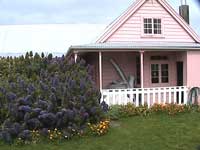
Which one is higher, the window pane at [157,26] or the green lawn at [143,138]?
the window pane at [157,26]

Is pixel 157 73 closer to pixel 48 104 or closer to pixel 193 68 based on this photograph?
pixel 193 68

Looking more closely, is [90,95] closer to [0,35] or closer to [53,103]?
[53,103]

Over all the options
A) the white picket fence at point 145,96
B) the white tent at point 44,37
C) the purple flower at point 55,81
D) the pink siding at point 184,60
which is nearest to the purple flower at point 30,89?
the purple flower at point 55,81

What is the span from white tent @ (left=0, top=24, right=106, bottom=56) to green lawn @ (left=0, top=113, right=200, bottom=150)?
15.1m

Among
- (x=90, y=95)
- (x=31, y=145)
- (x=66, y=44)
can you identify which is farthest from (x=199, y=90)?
(x=66, y=44)

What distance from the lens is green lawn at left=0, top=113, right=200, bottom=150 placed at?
10141 mm

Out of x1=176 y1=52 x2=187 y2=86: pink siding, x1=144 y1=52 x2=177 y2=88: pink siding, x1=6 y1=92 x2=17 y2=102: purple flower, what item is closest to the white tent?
x1=144 y1=52 x2=177 y2=88: pink siding

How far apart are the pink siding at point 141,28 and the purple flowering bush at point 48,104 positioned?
30.3 ft

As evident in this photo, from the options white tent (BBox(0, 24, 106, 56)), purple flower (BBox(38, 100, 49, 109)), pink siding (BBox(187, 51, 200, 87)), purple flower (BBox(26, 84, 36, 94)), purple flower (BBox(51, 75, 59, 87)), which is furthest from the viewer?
white tent (BBox(0, 24, 106, 56))

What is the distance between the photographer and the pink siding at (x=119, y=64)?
21891 mm

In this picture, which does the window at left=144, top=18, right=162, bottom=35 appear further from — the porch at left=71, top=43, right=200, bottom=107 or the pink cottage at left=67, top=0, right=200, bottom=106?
the porch at left=71, top=43, right=200, bottom=107

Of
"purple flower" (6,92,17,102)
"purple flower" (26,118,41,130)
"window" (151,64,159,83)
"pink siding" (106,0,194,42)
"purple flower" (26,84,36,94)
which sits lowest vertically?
"purple flower" (26,118,41,130)

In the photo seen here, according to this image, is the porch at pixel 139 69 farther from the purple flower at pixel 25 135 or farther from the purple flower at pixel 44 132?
the purple flower at pixel 25 135

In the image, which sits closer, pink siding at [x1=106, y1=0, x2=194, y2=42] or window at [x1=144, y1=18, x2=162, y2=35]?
pink siding at [x1=106, y1=0, x2=194, y2=42]
